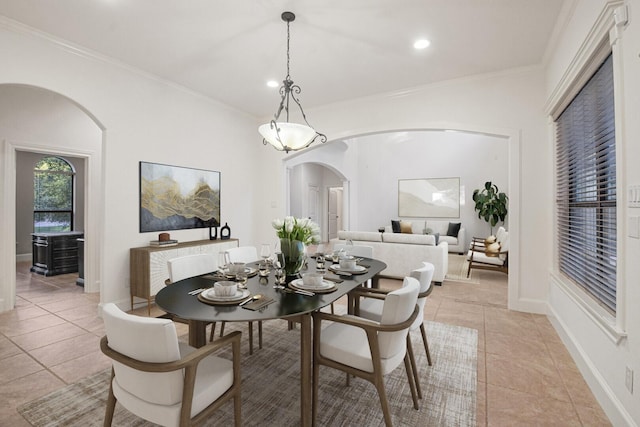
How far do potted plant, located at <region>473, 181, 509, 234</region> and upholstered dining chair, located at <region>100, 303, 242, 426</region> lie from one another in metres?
8.32

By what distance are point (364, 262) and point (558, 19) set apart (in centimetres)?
276

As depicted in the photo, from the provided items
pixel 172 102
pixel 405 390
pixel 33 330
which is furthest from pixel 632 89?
pixel 33 330

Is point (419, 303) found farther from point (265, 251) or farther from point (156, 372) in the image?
point (156, 372)

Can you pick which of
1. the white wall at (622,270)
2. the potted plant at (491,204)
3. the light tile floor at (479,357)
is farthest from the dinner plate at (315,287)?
the potted plant at (491,204)

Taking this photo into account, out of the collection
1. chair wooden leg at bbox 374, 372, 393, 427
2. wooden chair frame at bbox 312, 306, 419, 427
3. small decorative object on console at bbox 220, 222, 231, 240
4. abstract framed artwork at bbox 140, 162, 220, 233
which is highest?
abstract framed artwork at bbox 140, 162, 220, 233

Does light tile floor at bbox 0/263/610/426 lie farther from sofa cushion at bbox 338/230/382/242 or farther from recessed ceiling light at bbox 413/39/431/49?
recessed ceiling light at bbox 413/39/431/49

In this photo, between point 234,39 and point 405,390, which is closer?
point 405,390

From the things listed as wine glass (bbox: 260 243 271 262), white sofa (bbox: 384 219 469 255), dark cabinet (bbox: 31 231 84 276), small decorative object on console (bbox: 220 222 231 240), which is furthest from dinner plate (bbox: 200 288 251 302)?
white sofa (bbox: 384 219 469 255)

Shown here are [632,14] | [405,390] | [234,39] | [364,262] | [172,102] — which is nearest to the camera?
[632,14]

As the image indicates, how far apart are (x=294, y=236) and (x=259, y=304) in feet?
2.10

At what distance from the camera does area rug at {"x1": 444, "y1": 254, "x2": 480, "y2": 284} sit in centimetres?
534

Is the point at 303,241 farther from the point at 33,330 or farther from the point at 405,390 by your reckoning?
the point at 33,330

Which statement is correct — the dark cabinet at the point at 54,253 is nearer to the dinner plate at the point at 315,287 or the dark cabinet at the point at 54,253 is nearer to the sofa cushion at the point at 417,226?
the dinner plate at the point at 315,287

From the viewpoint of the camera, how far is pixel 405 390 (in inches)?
82.7
